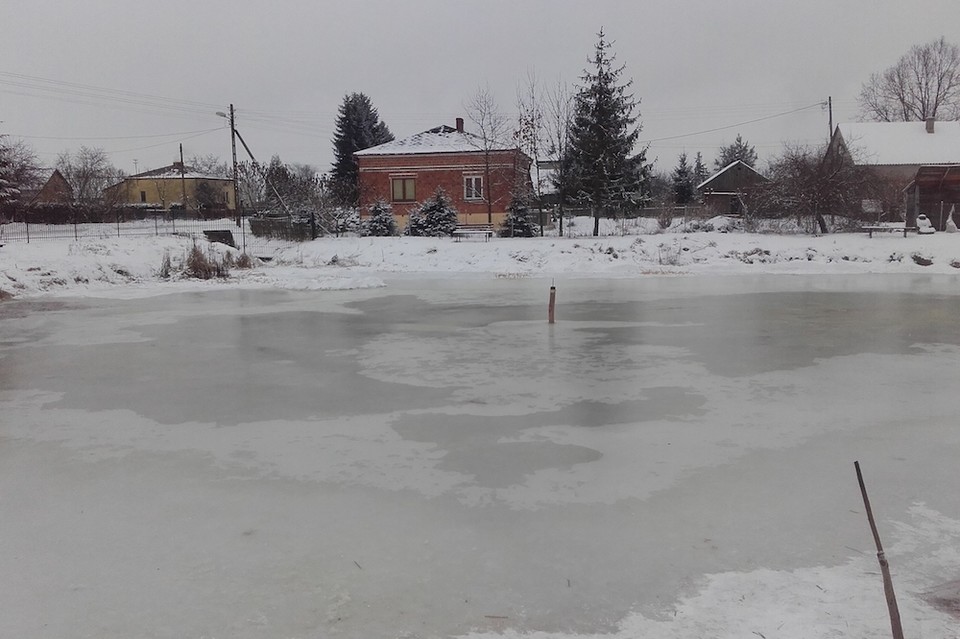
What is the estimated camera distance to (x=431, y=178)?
41.9 metres

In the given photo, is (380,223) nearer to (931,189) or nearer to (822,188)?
(822,188)

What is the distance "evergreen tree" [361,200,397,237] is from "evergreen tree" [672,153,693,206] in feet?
83.5

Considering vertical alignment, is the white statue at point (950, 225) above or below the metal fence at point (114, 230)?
below

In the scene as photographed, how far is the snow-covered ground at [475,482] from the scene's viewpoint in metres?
3.78

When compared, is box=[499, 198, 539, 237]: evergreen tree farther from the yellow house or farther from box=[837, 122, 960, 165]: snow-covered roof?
the yellow house

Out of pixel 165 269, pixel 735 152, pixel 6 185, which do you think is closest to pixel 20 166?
pixel 6 185

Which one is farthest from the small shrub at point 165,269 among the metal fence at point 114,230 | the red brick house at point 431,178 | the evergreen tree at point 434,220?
the red brick house at point 431,178

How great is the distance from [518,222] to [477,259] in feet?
25.0

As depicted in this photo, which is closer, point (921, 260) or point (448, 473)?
point (448, 473)

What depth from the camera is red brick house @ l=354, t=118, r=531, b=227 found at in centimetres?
4141

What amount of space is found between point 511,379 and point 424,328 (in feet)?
13.9

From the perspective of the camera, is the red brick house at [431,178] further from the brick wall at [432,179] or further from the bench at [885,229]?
the bench at [885,229]

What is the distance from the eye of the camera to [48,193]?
211 ft

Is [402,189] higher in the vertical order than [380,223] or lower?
higher
